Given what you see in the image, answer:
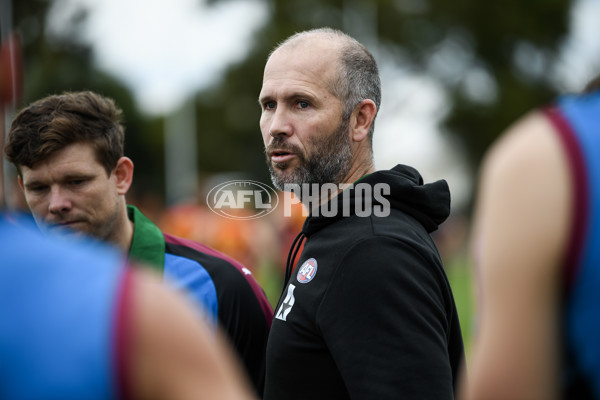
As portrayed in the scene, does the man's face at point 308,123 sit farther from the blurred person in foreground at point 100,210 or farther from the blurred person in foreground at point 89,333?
the blurred person in foreground at point 89,333

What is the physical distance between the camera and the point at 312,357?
2.31 m

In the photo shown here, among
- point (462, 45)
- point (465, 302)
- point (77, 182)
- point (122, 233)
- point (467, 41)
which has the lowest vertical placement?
point (465, 302)

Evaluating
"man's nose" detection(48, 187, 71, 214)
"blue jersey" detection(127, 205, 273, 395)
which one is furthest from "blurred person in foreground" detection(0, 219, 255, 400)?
"man's nose" detection(48, 187, 71, 214)

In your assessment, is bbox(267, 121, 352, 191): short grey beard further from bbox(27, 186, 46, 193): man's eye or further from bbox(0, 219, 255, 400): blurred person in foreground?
bbox(0, 219, 255, 400): blurred person in foreground

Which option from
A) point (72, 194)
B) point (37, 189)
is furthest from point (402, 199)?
point (37, 189)

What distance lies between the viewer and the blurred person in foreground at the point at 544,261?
1.28m

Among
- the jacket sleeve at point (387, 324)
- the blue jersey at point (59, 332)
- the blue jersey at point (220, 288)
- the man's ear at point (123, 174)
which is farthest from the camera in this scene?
the man's ear at point (123, 174)

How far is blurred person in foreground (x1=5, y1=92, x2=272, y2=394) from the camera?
10.4ft

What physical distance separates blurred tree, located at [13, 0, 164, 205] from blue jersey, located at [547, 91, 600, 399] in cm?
1115

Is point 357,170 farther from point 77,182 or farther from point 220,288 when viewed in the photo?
point 77,182

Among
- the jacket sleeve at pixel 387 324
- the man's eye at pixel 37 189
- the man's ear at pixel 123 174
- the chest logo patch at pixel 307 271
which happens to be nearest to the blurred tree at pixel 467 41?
the man's ear at pixel 123 174

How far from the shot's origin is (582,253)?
128 centimetres

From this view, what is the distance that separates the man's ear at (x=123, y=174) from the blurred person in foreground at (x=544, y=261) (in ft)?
7.87

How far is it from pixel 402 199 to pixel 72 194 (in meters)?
1.58
